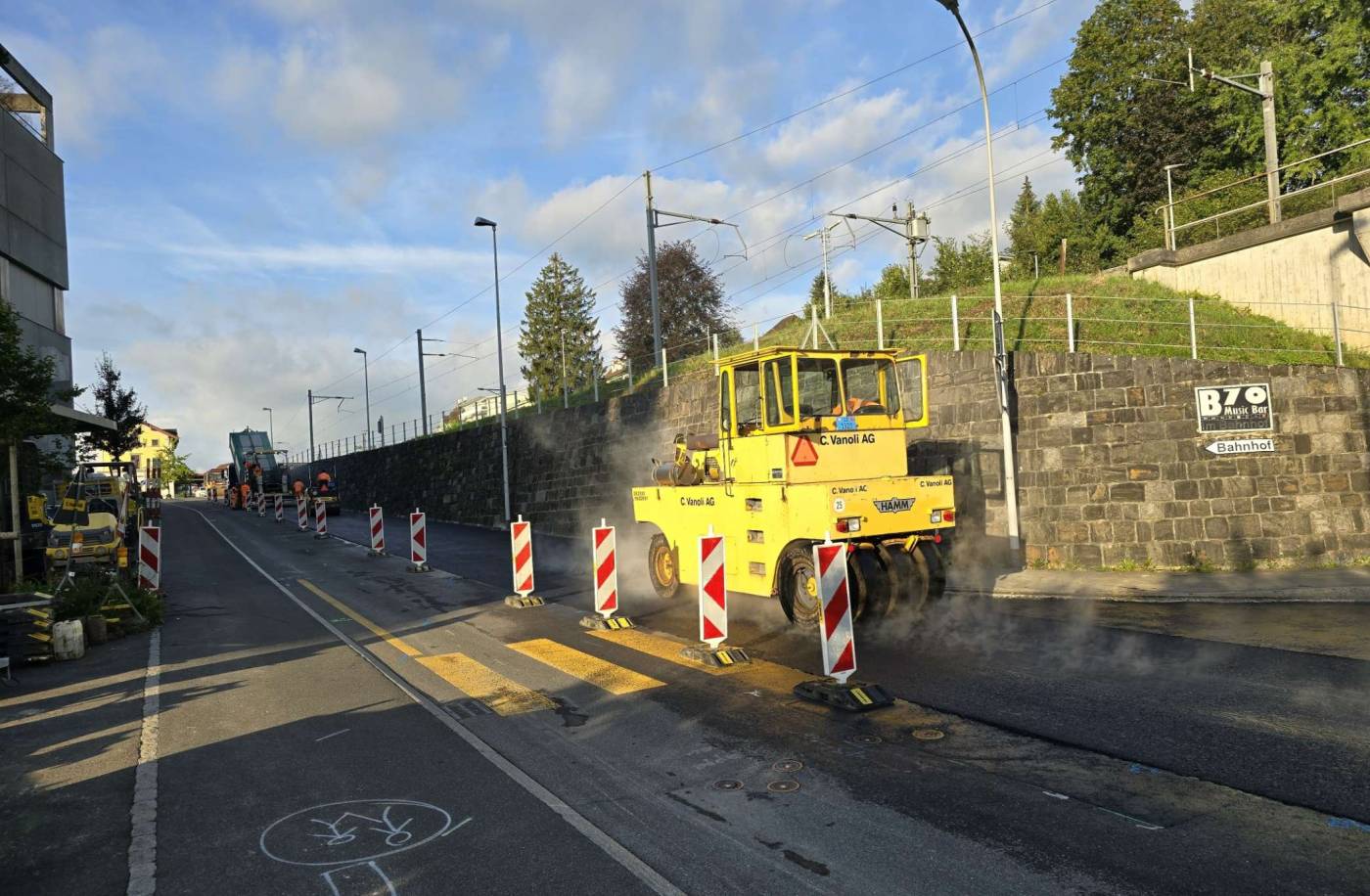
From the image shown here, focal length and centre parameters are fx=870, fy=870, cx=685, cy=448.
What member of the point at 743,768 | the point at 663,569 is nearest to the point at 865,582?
the point at 663,569

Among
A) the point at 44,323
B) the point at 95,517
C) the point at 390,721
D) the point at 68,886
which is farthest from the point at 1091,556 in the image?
the point at 44,323

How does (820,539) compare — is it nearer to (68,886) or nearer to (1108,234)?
(68,886)

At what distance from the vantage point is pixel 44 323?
91.1 ft

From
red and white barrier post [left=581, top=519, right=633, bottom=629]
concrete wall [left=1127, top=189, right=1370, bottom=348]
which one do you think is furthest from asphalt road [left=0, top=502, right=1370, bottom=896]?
concrete wall [left=1127, top=189, right=1370, bottom=348]

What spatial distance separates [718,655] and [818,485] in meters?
2.15

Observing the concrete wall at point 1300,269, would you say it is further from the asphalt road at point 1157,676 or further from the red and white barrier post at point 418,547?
the red and white barrier post at point 418,547

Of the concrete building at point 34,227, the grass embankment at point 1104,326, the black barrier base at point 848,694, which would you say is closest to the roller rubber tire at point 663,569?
the black barrier base at point 848,694

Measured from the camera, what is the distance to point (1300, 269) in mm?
17562

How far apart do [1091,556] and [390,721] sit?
37.1 ft

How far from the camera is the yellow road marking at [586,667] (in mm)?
7902

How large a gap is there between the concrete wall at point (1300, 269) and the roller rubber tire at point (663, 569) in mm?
13538

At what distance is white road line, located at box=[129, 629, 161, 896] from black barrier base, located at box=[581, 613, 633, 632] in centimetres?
464

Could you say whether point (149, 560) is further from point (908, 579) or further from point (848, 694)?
point (848, 694)

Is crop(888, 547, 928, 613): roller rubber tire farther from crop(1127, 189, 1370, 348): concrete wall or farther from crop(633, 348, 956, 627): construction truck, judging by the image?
crop(1127, 189, 1370, 348): concrete wall
